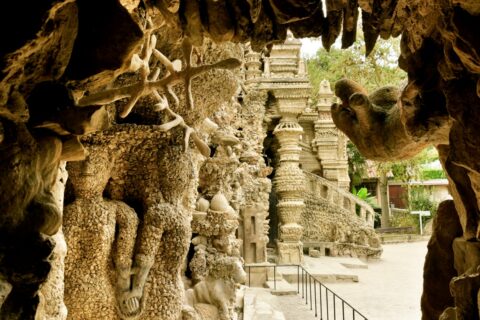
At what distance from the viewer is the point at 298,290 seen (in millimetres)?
10133

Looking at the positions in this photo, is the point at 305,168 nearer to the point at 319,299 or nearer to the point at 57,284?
the point at 319,299

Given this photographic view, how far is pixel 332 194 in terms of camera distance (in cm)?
1634

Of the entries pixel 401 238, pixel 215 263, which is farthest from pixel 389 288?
pixel 401 238

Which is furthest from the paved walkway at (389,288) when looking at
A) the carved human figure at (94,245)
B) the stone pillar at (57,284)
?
the stone pillar at (57,284)

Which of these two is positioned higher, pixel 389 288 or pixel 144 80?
pixel 144 80

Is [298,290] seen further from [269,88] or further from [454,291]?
[454,291]

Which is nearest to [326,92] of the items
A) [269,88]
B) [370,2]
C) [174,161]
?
[269,88]

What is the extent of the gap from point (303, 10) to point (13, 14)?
127 centimetres

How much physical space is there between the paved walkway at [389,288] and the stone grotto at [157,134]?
10.6 feet

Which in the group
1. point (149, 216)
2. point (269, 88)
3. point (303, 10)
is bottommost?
point (149, 216)

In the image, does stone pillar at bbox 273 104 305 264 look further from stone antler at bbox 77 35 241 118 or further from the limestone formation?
stone antler at bbox 77 35 241 118

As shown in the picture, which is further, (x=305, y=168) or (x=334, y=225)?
(x=305, y=168)

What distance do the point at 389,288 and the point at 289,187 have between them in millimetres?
3703

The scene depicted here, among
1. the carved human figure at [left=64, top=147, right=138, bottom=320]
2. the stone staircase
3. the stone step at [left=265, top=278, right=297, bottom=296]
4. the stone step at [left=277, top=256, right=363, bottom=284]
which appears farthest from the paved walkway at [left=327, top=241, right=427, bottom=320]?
the carved human figure at [left=64, top=147, right=138, bottom=320]
